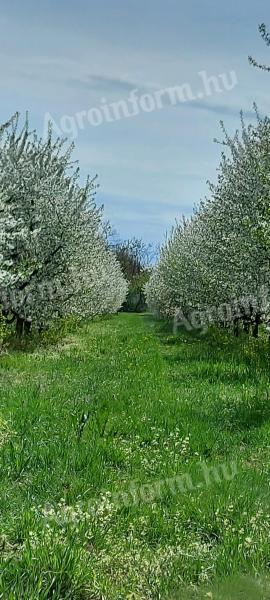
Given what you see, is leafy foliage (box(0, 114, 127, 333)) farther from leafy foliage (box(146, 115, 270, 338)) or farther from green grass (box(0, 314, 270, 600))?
green grass (box(0, 314, 270, 600))

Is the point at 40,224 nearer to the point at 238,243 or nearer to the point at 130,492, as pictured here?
the point at 238,243

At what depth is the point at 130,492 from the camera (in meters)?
5.48

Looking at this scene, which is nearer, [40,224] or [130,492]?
[130,492]

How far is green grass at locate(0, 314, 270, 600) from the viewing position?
3908mm

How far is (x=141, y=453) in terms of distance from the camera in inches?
268

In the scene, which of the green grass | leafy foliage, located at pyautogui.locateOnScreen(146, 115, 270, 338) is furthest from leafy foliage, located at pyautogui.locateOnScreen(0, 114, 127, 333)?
the green grass

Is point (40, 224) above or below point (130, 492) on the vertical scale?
above

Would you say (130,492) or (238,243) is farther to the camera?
(238,243)

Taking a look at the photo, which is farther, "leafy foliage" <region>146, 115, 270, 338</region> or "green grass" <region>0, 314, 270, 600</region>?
"leafy foliage" <region>146, 115, 270, 338</region>

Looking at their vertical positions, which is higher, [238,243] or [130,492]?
[238,243]

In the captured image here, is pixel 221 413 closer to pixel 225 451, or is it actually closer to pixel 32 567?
pixel 225 451

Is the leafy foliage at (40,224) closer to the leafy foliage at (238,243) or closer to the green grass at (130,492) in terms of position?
the leafy foliage at (238,243)

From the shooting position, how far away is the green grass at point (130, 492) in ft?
12.8

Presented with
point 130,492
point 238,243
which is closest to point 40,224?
point 238,243
